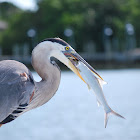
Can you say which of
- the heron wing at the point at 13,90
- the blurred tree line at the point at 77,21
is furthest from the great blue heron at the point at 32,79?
the blurred tree line at the point at 77,21

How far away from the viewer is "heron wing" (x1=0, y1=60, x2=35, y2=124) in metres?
5.54

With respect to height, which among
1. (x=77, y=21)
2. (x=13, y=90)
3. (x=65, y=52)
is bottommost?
(x=77, y=21)

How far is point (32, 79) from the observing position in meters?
5.75

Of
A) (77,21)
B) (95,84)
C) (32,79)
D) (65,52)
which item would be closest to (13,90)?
(32,79)

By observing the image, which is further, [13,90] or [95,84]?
[13,90]

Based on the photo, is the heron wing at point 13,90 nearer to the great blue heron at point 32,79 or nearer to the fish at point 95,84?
the great blue heron at point 32,79

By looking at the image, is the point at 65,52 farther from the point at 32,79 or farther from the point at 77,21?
the point at 77,21

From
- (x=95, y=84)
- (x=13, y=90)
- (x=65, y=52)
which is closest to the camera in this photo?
(x=95, y=84)

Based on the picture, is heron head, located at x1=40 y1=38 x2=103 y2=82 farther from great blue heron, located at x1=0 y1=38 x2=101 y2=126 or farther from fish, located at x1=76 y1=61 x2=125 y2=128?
fish, located at x1=76 y1=61 x2=125 y2=128

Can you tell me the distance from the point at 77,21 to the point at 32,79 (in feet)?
206

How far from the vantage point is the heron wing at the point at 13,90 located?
5.54 m

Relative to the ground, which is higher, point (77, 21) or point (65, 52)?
point (65, 52)

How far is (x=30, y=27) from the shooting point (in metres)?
71.3

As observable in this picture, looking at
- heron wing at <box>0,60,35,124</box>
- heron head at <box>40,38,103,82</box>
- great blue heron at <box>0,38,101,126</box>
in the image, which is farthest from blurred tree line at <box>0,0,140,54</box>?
heron wing at <box>0,60,35,124</box>
